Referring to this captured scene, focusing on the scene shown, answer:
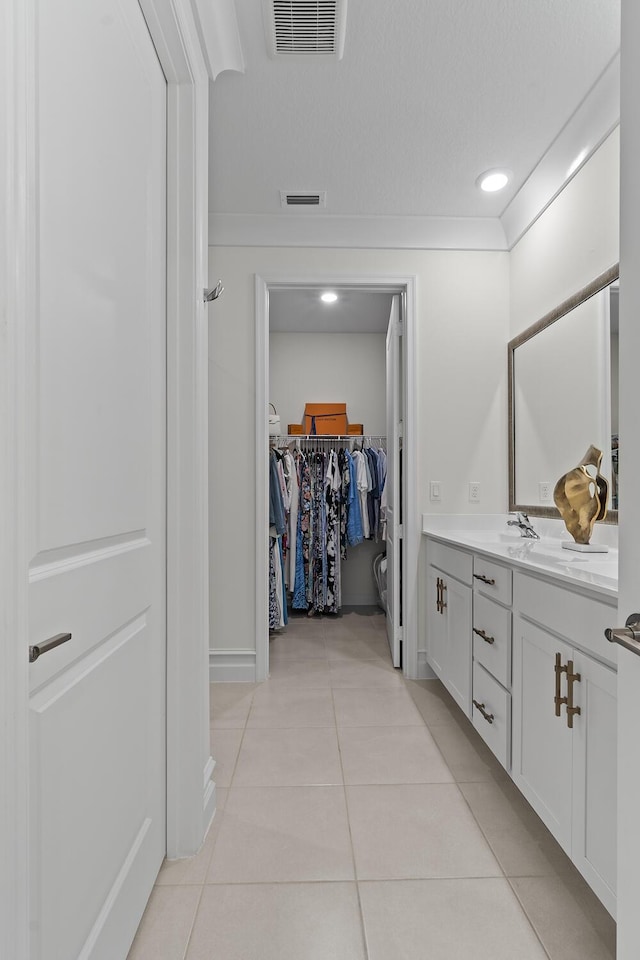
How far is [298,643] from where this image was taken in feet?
12.1

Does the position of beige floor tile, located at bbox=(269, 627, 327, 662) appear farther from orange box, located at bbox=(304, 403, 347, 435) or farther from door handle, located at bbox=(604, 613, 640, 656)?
door handle, located at bbox=(604, 613, 640, 656)

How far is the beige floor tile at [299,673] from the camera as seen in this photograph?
9.49ft

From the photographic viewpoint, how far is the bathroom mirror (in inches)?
81.9

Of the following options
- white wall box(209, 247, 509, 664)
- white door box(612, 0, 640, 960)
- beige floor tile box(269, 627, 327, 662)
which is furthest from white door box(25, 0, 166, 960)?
beige floor tile box(269, 627, 327, 662)

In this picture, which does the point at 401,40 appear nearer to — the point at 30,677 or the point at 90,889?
the point at 30,677

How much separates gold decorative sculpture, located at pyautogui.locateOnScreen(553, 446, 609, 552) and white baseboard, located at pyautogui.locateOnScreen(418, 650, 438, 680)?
1248 millimetres

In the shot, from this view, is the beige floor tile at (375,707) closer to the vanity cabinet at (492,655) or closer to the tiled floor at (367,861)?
the tiled floor at (367,861)

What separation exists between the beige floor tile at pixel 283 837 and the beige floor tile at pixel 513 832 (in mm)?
430

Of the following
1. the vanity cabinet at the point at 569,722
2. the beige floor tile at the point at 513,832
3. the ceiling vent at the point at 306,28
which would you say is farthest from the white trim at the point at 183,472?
the vanity cabinet at the point at 569,722

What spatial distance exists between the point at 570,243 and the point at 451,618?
177 cm

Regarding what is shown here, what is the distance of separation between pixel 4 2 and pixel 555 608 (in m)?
1.61

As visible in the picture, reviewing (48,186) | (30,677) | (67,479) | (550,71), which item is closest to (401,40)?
(550,71)

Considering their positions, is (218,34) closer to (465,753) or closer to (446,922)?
(446,922)

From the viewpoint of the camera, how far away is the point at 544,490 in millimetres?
2619
